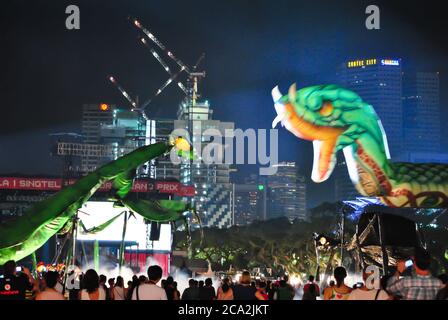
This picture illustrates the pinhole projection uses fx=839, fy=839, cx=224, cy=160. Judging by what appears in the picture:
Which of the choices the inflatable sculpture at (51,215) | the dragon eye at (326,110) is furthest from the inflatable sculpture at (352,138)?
the inflatable sculpture at (51,215)

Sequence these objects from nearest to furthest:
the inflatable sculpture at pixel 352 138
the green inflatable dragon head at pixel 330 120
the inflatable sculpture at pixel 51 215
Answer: the inflatable sculpture at pixel 51 215, the inflatable sculpture at pixel 352 138, the green inflatable dragon head at pixel 330 120

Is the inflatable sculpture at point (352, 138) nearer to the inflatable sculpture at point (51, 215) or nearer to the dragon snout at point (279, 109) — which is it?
the dragon snout at point (279, 109)

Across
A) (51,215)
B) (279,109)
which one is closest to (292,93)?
(279,109)

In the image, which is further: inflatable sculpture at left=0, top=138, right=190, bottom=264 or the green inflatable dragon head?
the green inflatable dragon head

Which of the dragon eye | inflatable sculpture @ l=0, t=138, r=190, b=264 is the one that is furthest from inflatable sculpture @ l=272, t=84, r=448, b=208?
inflatable sculpture @ l=0, t=138, r=190, b=264

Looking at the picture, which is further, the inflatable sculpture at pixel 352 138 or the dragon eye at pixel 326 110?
the dragon eye at pixel 326 110

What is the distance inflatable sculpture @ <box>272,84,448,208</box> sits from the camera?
59312mm

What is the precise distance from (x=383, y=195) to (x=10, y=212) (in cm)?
5527

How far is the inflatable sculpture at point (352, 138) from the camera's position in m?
59.3

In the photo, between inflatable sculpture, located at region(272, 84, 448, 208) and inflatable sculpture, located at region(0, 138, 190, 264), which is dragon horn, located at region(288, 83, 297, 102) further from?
inflatable sculpture, located at region(0, 138, 190, 264)

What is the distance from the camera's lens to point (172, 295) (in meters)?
14.2

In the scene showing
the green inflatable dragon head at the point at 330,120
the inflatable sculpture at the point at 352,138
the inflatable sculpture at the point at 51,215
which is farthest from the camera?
the green inflatable dragon head at the point at 330,120

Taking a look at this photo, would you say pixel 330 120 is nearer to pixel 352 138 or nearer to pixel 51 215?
pixel 352 138
